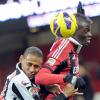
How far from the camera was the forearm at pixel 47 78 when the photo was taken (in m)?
4.55

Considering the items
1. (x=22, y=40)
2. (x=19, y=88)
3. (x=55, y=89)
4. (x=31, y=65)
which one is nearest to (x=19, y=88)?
(x=19, y=88)

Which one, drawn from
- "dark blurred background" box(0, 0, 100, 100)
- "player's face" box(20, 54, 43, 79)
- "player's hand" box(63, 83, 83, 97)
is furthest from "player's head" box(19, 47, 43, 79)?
"dark blurred background" box(0, 0, 100, 100)

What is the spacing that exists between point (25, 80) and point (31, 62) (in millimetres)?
158

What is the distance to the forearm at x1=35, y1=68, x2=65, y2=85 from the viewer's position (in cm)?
455

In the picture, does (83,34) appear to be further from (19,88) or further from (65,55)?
(19,88)

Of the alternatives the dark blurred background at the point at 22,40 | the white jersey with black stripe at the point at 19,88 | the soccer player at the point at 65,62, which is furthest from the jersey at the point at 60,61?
the dark blurred background at the point at 22,40

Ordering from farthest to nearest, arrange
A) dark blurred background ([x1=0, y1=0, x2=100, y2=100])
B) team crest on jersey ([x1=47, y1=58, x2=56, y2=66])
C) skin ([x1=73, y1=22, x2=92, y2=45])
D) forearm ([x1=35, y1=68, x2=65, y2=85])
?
dark blurred background ([x1=0, y1=0, x2=100, y2=100]) → skin ([x1=73, y1=22, x2=92, y2=45]) → team crest on jersey ([x1=47, y1=58, x2=56, y2=66]) → forearm ([x1=35, y1=68, x2=65, y2=85])

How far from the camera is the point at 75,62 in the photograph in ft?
15.6

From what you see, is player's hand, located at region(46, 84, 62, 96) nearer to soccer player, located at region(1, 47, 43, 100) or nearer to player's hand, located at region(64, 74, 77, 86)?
soccer player, located at region(1, 47, 43, 100)

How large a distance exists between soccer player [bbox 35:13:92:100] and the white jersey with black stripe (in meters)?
0.10

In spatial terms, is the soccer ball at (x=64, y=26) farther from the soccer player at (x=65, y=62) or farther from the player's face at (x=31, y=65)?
the player's face at (x=31, y=65)

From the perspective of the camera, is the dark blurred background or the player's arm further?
the dark blurred background

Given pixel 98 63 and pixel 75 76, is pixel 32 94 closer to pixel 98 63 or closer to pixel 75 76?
pixel 75 76

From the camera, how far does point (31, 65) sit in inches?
185
